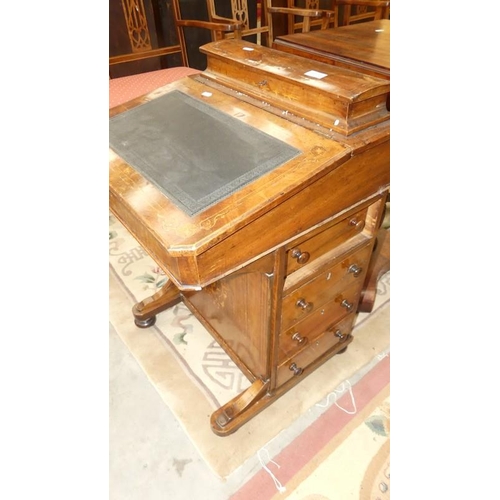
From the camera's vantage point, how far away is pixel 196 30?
333 cm

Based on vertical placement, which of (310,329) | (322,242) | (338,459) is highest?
(322,242)

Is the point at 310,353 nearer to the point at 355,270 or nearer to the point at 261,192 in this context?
the point at 355,270

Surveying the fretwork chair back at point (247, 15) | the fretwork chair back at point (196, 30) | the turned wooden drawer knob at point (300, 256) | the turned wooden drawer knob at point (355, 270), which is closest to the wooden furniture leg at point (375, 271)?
the turned wooden drawer knob at point (355, 270)

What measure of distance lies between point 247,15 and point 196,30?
0.46m

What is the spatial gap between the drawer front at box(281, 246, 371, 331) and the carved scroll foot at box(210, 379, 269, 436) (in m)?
0.37

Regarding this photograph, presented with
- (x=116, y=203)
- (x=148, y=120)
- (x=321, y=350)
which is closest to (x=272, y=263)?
(x=116, y=203)

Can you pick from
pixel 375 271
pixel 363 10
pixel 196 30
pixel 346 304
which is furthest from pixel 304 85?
pixel 363 10

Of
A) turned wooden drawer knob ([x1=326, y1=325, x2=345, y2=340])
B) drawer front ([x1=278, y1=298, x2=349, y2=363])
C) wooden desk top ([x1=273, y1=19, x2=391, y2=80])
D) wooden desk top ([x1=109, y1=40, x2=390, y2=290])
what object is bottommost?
turned wooden drawer knob ([x1=326, y1=325, x2=345, y2=340])

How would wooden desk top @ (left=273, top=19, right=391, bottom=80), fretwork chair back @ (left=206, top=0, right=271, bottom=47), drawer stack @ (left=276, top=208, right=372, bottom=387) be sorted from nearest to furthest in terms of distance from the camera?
drawer stack @ (left=276, top=208, right=372, bottom=387)
wooden desk top @ (left=273, top=19, right=391, bottom=80)
fretwork chair back @ (left=206, top=0, right=271, bottom=47)

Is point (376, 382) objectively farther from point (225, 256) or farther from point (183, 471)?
point (225, 256)

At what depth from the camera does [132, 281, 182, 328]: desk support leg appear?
193cm

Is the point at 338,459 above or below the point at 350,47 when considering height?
below

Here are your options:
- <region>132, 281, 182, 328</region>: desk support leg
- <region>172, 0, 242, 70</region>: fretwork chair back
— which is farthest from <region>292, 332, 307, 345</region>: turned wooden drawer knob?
<region>172, 0, 242, 70</region>: fretwork chair back

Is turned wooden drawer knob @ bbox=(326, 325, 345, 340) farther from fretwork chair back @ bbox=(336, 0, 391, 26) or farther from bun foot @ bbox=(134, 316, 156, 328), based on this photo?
fretwork chair back @ bbox=(336, 0, 391, 26)
